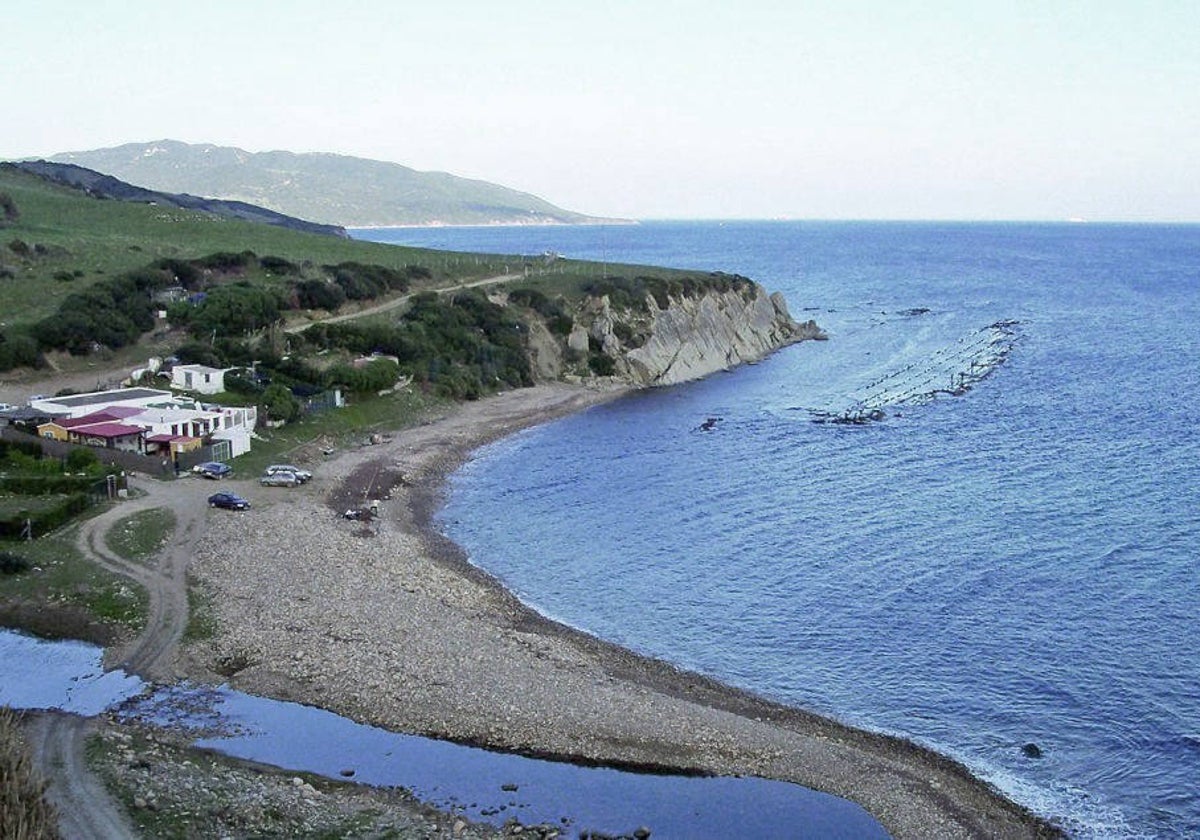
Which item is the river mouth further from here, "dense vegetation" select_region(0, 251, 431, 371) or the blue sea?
"dense vegetation" select_region(0, 251, 431, 371)

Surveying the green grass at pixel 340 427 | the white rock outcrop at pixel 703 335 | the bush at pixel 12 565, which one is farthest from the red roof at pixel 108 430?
the white rock outcrop at pixel 703 335

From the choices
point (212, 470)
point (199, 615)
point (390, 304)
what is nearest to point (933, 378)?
point (390, 304)

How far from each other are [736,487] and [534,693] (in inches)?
1190

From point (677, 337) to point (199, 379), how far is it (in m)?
53.2

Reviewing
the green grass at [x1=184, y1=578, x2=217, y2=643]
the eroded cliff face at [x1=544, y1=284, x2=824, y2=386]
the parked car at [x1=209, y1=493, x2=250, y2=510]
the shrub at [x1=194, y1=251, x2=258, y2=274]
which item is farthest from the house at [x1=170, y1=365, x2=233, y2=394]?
the eroded cliff face at [x1=544, y1=284, x2=824, y2=386]

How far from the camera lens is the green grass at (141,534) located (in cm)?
4747

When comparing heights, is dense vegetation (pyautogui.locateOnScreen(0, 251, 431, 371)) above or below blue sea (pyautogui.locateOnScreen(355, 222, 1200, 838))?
above

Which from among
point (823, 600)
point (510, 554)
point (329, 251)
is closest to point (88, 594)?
point (510, 554)

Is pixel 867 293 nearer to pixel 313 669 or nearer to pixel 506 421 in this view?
pixel 506 421

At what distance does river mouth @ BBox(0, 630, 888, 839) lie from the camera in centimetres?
2958

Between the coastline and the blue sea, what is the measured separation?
5.94ft

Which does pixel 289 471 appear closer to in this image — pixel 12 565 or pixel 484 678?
pixel 12 565

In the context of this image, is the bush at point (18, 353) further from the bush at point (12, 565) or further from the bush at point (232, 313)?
the bush at point (12, 565)

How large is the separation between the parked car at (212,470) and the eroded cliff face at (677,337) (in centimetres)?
4455
